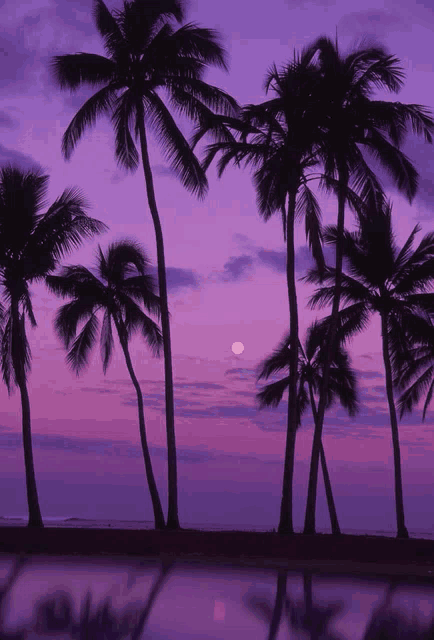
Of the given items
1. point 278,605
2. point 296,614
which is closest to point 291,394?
point 278,605

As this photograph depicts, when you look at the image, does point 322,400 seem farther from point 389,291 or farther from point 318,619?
point 318,619

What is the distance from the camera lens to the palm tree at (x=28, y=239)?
27.7 m

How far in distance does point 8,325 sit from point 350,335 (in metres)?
11.7

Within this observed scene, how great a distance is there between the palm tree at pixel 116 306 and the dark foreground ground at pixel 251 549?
9.76m

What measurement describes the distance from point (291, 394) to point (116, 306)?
10976mm

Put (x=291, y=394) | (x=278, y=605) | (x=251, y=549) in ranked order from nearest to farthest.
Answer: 1. (x=278, y=605)
2. (x=251, y=549)
3. (x=291, y=394)

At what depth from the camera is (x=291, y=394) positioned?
2345 centimetres

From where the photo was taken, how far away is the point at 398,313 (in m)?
31.0

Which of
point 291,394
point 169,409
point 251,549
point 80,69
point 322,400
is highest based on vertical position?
point 80,69

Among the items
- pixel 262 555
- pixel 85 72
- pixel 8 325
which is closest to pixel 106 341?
pixel 8 325

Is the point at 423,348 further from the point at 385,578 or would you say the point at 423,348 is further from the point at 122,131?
the point at 385,578

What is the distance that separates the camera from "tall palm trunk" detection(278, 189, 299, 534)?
2341 centimetres

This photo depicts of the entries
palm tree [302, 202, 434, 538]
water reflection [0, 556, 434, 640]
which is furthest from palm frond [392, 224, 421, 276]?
water reflection [0, 556, 434, 640]

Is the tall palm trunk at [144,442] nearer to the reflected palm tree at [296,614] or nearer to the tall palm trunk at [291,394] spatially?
the tall palm trunk at [291,394]
